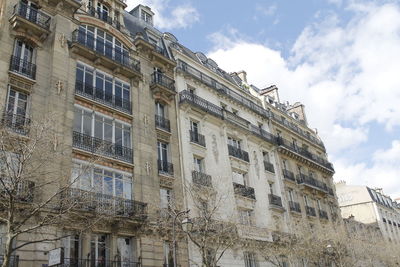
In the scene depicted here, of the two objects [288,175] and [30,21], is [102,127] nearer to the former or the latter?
[30,21]

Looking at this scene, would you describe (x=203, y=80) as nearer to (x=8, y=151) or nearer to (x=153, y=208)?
(x=153, y=208)

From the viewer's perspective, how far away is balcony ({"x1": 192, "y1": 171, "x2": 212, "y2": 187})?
2427 cm

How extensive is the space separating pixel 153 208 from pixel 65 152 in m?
5.38

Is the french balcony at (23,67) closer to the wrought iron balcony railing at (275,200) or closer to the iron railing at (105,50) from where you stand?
the iron railing at (105,50)

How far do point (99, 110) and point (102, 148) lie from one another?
308cm

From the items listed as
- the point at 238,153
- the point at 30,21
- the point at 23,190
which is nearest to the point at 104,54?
the point at 30,21

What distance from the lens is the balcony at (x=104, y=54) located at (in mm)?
21156

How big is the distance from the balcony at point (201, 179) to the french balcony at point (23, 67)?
10.6 m

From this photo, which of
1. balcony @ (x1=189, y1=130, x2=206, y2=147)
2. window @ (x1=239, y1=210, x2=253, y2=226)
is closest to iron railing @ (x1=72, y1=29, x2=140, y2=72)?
balcony @ (x1=189, y1=130, x2=206, y2=147)

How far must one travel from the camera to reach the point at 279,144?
3425 centimetres

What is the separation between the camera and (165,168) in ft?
75.7

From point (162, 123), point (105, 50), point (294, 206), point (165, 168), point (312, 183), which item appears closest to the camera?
point (105, 50)

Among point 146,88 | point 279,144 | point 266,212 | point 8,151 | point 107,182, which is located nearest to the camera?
point 8,151

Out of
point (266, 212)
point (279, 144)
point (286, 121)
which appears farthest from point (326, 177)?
point (266, 212)
